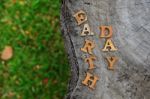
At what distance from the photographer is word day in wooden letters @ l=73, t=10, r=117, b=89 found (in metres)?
2.21

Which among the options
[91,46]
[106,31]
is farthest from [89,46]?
[106,31]

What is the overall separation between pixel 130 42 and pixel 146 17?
0.50 feet

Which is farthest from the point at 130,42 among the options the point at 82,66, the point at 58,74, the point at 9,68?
the point at 9,68

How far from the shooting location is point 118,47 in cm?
220

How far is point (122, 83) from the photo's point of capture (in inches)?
86.3

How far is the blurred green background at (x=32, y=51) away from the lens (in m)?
3.17

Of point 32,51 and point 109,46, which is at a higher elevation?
point 109,46

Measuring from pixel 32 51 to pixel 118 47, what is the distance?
121 centimetres

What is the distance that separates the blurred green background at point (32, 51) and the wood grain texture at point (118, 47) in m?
0.94

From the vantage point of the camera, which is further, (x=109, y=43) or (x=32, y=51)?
(x=32, y=51)

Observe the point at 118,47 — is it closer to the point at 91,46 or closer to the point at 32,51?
the point at 91,46

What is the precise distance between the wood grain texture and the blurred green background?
0.94 meters

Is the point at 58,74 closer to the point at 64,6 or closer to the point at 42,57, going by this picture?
the point at 42,57

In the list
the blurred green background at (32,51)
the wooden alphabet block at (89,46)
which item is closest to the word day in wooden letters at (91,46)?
the wooden alphabet block at (89,46)
